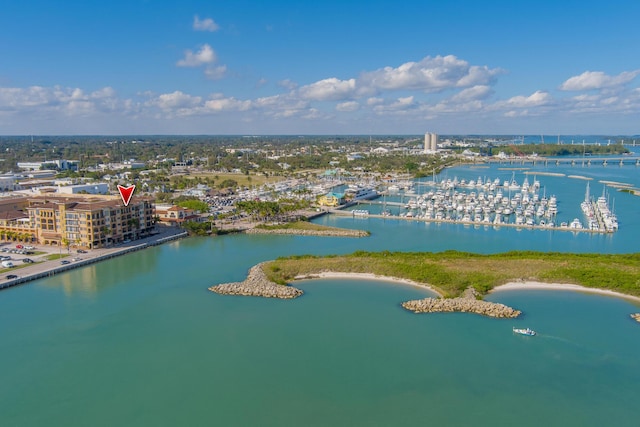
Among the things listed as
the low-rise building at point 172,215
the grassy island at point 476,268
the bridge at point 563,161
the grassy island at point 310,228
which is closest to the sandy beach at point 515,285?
the grassy island at point 476,268

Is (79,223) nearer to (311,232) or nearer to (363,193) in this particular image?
(311,232)

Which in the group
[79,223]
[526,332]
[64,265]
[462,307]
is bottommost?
[526,332]

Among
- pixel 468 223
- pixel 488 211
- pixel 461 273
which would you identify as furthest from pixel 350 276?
pixel 488 211

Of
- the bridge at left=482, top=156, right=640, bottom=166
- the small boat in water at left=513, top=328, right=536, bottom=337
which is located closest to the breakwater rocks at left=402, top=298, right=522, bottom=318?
the small boat in water at left=513, top=328, right=536, bottom=337

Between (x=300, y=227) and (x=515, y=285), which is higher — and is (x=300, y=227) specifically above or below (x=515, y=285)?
above

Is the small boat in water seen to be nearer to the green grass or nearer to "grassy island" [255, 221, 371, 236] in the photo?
"grassy island" [255, 221, 371, 236]

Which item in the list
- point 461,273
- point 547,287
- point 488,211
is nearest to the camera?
point 547,287

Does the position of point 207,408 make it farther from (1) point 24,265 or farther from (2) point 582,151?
(2) point 582,151
